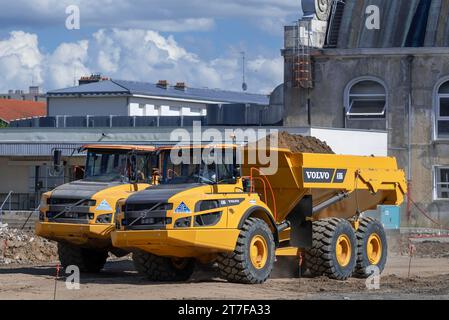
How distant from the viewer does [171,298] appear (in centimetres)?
1830

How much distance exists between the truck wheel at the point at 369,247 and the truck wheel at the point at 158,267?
4.12 meters

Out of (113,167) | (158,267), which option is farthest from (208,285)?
(113,167)

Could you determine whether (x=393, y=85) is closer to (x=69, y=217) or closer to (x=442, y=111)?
(x=442, y=111)

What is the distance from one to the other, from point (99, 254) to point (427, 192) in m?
23.2

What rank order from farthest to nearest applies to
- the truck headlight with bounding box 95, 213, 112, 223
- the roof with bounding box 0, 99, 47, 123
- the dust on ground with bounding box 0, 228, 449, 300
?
1. the roof with bounding box 0, 99, 47, 123
2. the truck headlight with bounding box 95, 213, 112, 223
3. the dust on ground with bounding box 0, 228, 449, 300

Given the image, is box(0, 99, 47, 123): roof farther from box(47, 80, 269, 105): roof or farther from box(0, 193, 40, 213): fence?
box(0, 193, 40, 213): fence

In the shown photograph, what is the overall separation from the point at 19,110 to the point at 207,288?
79.8 m

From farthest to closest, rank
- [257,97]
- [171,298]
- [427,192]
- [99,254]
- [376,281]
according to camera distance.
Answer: [257,97] → [427,192] → [99,254] → [376,281] → [171,298]

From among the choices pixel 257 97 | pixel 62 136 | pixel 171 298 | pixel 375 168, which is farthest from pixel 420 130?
pixel 257 97

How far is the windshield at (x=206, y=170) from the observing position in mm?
20938

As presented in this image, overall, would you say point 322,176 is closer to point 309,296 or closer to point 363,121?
point 309,296

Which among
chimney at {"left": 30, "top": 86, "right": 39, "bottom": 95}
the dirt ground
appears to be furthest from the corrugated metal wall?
chimney at {"left": 30, "top": 86, "right": 39, "bottom": 95}

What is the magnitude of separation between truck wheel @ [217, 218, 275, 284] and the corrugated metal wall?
28.3 m

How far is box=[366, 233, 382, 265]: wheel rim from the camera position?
24.0 metres
